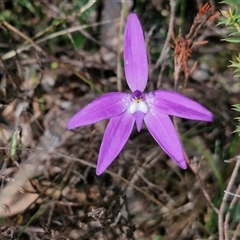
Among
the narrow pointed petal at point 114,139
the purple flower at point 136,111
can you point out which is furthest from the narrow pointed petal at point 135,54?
the narrow pointed petal at point 114,139

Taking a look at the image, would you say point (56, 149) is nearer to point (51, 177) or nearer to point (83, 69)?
point (51, 177)

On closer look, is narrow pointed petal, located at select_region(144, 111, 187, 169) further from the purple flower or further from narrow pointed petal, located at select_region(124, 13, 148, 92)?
narrow pointed petal, located at select_region(124, 13, 148, 92)

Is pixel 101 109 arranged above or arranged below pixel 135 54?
below

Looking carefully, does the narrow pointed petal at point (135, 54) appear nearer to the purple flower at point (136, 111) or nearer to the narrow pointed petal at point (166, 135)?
the purple flower at point (136, 111)

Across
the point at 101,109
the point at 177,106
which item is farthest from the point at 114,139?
the point at 177,106

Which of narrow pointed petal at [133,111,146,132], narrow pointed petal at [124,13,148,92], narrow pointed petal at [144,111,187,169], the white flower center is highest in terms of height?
narrow pointed petal at [124,13,148,92]

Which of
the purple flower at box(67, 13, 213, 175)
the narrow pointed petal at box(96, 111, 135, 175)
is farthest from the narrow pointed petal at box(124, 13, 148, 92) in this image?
the narrow pointed petal at box(96, 111, 135, 175)

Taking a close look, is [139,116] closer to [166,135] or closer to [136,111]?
[136,111]

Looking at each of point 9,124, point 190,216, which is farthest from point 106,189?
point 9,124
